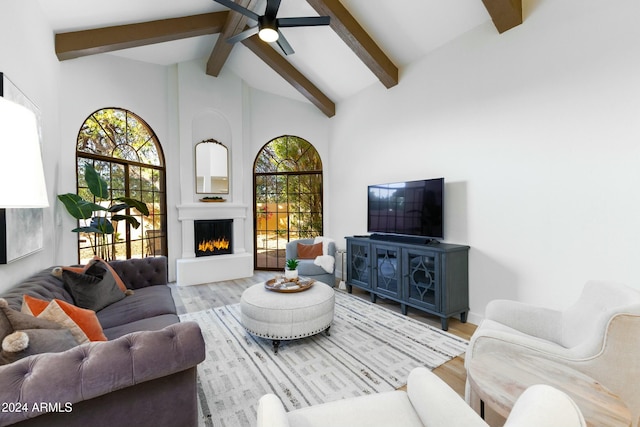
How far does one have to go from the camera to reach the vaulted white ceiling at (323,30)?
309 cm

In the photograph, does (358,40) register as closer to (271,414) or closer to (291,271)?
(291,271)

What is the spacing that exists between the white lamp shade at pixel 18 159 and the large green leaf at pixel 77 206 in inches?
106

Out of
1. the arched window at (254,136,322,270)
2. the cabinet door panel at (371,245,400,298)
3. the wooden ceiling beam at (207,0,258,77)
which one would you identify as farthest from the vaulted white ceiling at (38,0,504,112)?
the cabinet door panel at (371,245,400,298)

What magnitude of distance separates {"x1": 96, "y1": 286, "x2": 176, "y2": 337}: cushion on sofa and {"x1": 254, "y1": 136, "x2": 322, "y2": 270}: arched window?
3.09 meters

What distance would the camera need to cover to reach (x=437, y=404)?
1.10 meters

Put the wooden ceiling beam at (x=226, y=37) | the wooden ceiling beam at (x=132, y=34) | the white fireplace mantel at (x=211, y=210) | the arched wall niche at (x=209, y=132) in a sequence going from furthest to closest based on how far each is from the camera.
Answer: the arched wall niche at (x=209, y=132) → the white fireplace mantel at (x=211, y=210) → the wooden ceiling beam at (x=226, y=37) → the wooden ceiling beam at (x=132, y=34)

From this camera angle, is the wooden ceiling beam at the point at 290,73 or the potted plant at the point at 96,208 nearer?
the potted plant at the point at 96,208

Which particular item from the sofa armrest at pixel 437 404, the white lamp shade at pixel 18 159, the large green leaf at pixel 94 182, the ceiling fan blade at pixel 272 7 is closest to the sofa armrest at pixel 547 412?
the sofa armrest at pixel 437 404

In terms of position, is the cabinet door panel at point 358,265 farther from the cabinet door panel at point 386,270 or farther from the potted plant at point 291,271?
the potted plant at point 291,271

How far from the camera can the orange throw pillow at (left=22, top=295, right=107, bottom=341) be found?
154cm

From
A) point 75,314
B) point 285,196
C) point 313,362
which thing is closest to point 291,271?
point 313,362

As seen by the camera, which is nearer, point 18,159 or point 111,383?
point 18,159

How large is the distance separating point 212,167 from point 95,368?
452 cm

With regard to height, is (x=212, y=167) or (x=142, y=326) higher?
(x=212, y=167)
